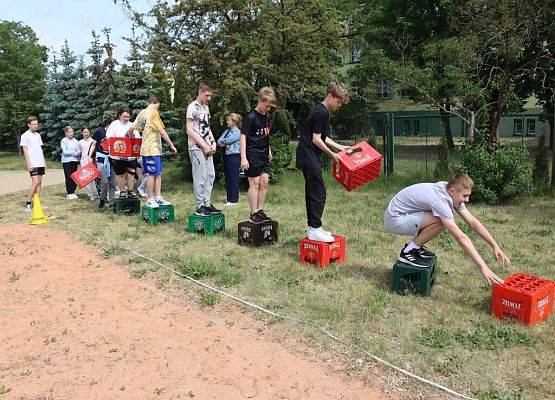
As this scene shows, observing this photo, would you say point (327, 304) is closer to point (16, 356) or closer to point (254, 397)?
point (254, 397)

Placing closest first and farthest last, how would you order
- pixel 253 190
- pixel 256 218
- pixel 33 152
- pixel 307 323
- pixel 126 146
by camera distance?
pixel 307 323
pixel 256 218
pixel 253 190
pixel 126 146
pixel 33 152

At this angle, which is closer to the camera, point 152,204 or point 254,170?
point 254,170

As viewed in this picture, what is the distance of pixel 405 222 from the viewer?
5.11 m

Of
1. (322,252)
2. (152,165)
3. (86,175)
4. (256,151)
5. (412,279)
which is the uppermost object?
(256,151)

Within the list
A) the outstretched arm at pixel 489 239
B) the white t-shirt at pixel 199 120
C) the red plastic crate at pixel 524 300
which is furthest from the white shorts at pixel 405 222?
the white t-shirt at pixel 199 120

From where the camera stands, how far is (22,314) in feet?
15.8

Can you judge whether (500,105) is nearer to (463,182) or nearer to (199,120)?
(199,120)

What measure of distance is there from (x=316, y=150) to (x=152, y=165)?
10.8 ft

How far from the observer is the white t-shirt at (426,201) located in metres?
4.75

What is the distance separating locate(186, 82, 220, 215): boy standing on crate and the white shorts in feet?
10.2

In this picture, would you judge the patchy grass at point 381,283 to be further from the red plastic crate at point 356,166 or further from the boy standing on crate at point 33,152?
the red plastic crate at point 356,166

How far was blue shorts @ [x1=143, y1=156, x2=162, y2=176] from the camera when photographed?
8.10 meters

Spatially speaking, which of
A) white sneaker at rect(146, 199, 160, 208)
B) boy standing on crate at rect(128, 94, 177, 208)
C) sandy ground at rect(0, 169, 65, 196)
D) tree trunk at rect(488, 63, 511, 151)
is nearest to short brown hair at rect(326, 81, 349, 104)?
boy standing on crate at rect(128, 94, 177, 208)

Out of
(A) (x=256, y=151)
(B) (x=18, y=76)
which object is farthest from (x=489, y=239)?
(B) (x=18, y=76)
